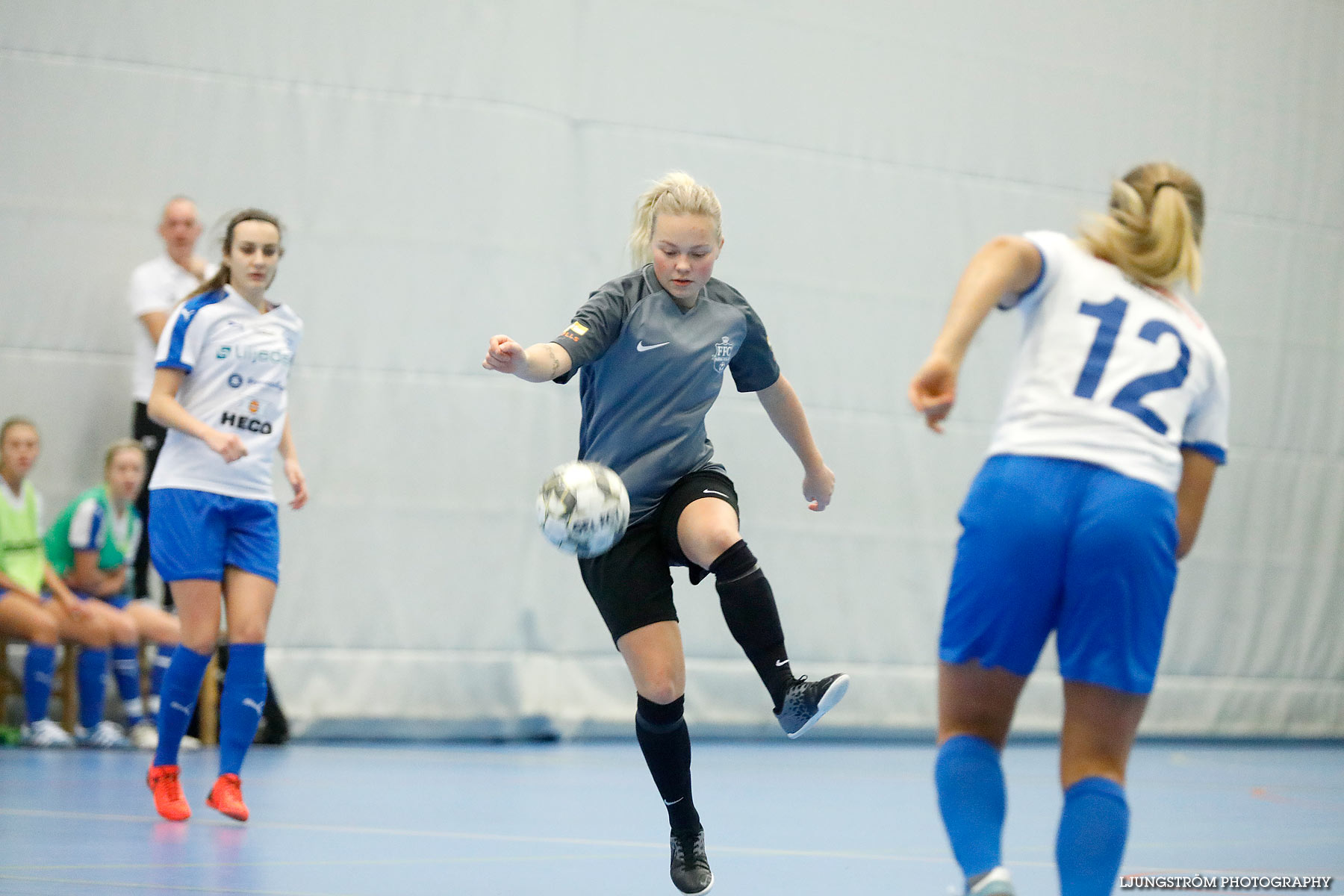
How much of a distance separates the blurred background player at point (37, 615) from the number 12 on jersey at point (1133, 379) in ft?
19.4

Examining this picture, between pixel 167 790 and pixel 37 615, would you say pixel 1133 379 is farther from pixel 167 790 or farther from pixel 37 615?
pixel 37 615

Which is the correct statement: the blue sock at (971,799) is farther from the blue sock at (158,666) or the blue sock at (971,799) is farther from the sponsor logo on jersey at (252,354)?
the blue sock at (158,666)

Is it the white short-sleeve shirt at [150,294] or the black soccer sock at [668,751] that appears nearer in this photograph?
the black soccer sock at [668,751]

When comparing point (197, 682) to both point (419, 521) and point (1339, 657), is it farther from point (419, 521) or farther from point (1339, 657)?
point (1339, 657)

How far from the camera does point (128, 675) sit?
727 centimetres

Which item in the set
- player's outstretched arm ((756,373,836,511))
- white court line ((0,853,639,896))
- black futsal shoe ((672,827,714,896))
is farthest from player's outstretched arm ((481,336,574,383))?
white court line ((0,853,639,896))

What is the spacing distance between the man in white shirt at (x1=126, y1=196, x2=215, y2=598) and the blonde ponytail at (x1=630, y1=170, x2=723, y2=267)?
4.28 metres

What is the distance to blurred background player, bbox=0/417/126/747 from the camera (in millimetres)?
7055

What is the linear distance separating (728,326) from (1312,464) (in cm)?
784

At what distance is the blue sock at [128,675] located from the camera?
23.9 feet

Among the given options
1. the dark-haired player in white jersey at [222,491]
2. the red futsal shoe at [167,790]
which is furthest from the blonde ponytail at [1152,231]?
the red futsal shoe at [167,790]

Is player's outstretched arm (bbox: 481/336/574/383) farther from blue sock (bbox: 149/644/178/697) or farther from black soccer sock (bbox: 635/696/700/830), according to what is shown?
blue sock (bbox: 149/644/178/697)

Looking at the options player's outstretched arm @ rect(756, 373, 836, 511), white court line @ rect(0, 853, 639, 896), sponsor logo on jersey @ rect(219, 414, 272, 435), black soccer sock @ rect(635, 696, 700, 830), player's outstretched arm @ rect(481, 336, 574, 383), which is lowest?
white court line @ rect(0, 853, 639, 896)

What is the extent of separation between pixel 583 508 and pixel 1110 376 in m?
1.30
